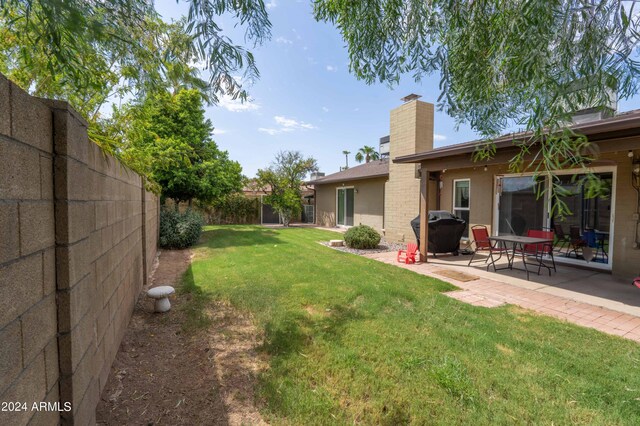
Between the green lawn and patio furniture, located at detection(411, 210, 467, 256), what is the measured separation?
352cm

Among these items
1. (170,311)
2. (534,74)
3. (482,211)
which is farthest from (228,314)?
(482,211)

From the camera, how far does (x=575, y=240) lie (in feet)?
25.2

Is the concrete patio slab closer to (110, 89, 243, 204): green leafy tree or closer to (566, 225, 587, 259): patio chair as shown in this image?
(566, 225, 587, 259): patio chair

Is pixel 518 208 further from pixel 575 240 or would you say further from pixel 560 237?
pixel 575 240

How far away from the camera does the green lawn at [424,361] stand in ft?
7.96

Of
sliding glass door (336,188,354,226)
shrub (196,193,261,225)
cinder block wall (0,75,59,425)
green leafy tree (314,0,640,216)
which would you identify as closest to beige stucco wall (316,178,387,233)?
sliding glass door (336,188,354,226)

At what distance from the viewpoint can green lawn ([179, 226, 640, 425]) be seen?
2.43m

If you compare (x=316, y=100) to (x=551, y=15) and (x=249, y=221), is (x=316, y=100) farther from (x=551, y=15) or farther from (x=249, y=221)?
(x=249, y=221)

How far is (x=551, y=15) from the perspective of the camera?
77.2 inches

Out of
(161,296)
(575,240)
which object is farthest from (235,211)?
(575,240)

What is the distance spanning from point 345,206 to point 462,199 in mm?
8239

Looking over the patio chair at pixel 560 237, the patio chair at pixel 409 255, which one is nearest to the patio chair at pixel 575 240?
the patio chair at pixel 560 237

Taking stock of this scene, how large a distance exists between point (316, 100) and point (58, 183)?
7800 mm

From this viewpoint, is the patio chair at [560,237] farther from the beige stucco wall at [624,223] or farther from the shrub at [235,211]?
the shrub at [235,211]
